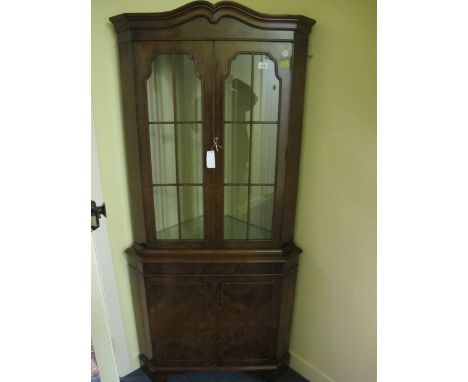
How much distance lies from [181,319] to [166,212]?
0.58 meters

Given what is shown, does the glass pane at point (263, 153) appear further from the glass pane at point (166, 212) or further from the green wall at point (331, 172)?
the glass pane at point (166, 212)

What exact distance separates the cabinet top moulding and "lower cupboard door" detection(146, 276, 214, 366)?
1.13 metres

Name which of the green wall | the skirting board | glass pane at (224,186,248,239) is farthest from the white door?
the skirting board

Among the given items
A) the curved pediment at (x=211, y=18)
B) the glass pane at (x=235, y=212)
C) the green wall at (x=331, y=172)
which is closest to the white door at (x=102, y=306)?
the green wall at (x=331, y=172)

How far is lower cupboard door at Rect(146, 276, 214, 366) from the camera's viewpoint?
147 centimetres

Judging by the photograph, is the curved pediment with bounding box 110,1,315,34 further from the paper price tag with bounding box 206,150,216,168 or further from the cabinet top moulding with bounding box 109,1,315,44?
the paper price tag with bounding box 206,150,216,168

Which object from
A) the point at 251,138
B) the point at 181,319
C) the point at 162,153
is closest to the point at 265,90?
the point at 251,138

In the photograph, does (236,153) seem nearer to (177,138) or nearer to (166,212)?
(177,138)

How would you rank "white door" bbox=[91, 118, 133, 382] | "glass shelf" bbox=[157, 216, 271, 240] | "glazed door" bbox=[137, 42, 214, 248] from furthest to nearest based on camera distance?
"glass shelf" bbox=[157, 216, 271, 240], "glazed door" bbox=[137, 42, 214, 248], "white door" bbox=[91, 118, 133, 382]
